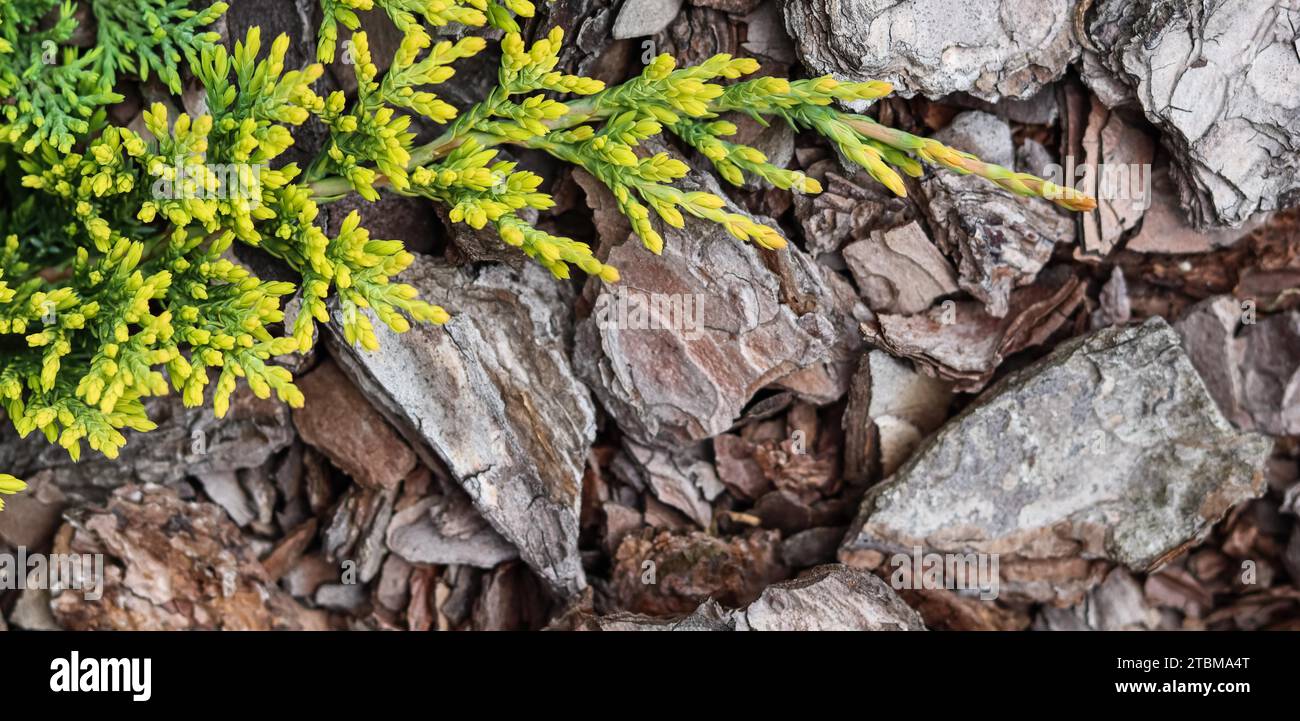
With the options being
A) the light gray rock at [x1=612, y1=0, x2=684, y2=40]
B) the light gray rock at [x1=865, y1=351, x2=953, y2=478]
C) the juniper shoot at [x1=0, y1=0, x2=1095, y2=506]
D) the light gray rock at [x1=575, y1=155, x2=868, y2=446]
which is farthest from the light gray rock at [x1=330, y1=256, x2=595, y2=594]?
the light gray rock at [x1=865, y1=351, x2=953, y2=478]

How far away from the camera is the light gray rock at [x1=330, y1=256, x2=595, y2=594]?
4980 mm

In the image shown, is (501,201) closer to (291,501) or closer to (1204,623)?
(291,501)

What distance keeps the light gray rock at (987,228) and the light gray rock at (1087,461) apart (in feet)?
1.73

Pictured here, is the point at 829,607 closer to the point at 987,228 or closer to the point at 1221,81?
the point at 987,228

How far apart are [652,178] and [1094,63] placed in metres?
2.32

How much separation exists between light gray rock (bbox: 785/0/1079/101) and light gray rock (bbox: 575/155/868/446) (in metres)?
0.88

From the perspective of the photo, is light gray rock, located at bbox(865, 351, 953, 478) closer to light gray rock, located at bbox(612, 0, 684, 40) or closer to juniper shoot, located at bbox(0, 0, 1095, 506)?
juniper shoot, located at bbox(0, 0, 1095, 506)

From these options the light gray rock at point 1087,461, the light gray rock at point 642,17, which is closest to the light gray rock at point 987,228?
the light gray rock at point 1087,461

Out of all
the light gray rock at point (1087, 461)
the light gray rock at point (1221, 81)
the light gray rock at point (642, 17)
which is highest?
the light gray rock at point (642, 17)

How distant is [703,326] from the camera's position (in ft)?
16.6

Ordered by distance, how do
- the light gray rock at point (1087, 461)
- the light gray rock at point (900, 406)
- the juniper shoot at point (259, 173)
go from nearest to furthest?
the juniper shoot at point (259, 173), the light gray rock at point (1087, 461), the light gray rock at point (900, 406)

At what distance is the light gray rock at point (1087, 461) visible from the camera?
509cm

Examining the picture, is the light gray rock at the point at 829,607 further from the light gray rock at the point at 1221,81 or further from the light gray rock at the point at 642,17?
the light gray rock at the point at 642,17

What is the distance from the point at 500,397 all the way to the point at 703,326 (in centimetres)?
111
